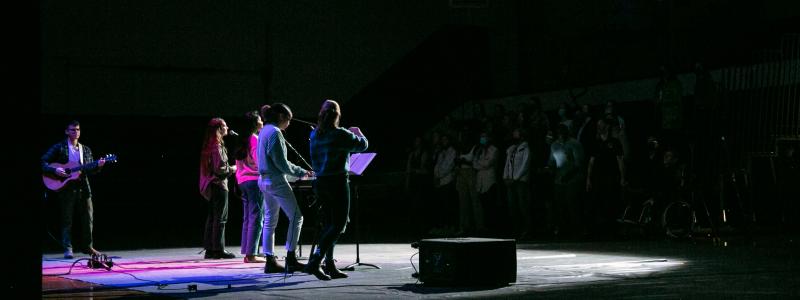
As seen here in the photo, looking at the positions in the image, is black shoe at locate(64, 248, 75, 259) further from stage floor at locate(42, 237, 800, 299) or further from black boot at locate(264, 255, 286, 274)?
black boot at locate(264, 255, 286, 274)

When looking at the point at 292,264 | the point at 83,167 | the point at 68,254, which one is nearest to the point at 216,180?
the point at 83,167

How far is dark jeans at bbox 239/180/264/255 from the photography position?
965cm

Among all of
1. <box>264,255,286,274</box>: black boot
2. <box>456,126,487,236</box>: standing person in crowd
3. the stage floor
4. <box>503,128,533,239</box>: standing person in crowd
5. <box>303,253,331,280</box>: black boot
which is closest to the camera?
the stage floor

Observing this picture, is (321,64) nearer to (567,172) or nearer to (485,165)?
A: (485,165)

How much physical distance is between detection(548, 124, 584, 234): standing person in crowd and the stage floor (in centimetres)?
218

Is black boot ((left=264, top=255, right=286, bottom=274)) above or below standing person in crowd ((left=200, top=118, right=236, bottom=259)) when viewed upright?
below

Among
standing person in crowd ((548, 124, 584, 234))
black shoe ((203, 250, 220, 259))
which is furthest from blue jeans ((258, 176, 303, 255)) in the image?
standing person in crowd ((548, 124, 584, 234))

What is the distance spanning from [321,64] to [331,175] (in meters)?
13.8

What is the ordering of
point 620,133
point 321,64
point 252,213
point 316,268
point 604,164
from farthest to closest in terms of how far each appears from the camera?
point 321,64 < point 620,133 < point 604,164 < point 252,213 < point 316,268

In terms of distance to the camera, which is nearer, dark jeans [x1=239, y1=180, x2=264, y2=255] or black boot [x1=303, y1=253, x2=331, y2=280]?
black boot [x1=303, y1=253, x2=331, y2=280]

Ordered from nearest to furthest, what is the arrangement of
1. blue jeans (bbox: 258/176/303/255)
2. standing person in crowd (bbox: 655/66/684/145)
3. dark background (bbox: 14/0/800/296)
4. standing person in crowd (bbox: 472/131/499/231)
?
blue jeans (bbox: 258/176/303/255) < standing person in crowd (bbox: 655/66/684/145) < standing person in crowd (bbox: 472/131/499/231) < dark background (bbox: 14/0/800/296)

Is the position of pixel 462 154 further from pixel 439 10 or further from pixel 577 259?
pixel 439 10

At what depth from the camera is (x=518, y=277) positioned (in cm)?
797

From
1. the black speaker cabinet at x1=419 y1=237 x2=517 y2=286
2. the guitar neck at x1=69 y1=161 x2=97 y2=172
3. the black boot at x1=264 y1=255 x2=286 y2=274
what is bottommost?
the black boot at x1=264 y1=255 x2=286 y2=274
